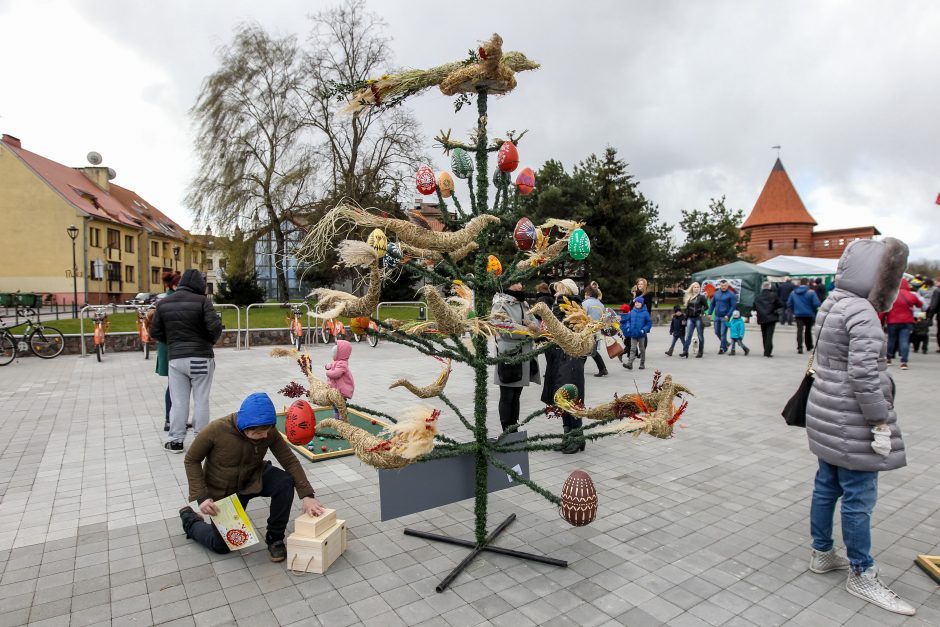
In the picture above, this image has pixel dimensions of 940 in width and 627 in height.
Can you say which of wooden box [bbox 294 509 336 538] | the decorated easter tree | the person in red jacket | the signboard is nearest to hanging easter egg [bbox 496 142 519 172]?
the decorated easter tree

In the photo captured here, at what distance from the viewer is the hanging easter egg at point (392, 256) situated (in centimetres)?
292

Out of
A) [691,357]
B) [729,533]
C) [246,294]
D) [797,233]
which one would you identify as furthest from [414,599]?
[797,233]

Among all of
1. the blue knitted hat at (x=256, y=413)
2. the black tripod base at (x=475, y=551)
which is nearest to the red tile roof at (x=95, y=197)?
the blue knitted hat at (x=256, y=413)

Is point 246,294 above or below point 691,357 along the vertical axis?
above

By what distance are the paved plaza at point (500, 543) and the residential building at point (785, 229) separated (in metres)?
60.1

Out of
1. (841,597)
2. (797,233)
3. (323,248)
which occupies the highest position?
(797,233)

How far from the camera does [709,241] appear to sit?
140ft

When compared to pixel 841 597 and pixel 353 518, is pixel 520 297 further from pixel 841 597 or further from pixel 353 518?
pixel 841 597

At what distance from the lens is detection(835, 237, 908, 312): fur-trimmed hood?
3041 millimetres

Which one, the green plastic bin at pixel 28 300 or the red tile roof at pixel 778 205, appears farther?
the red tile roof at pixel 778 205

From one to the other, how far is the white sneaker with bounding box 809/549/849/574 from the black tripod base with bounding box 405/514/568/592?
4.98 feet

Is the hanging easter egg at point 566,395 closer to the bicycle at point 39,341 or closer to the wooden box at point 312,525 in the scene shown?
the wooden box at point 312,525

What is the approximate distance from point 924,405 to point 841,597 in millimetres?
6821

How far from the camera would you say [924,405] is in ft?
26.3
